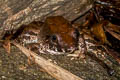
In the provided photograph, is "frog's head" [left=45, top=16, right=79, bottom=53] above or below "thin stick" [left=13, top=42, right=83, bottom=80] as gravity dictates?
above

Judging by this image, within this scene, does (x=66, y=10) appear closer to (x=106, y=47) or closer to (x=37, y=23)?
(x=37, y=23)

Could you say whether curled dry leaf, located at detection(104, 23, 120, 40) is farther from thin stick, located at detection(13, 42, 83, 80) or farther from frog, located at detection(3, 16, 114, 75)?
thin stick, located at detection(13, 42, 83, 80)

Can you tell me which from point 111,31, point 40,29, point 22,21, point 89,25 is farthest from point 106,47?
point 22,21

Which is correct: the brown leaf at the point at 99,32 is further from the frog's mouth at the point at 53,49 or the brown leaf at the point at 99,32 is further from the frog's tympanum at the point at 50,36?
the frog's mouth at the point at 53,49

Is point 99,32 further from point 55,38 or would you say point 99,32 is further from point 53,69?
point 53,69

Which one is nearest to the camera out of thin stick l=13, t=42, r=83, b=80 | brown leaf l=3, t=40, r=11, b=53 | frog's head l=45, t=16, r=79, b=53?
thin stick l=13, t=42, r=83, b=80

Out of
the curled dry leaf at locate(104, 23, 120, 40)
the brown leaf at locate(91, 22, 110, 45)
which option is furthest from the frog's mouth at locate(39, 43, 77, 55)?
the curled dry leaf at locate(104, 23, 120, 40)

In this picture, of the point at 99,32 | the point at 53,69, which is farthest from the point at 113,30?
the point at 53,69
